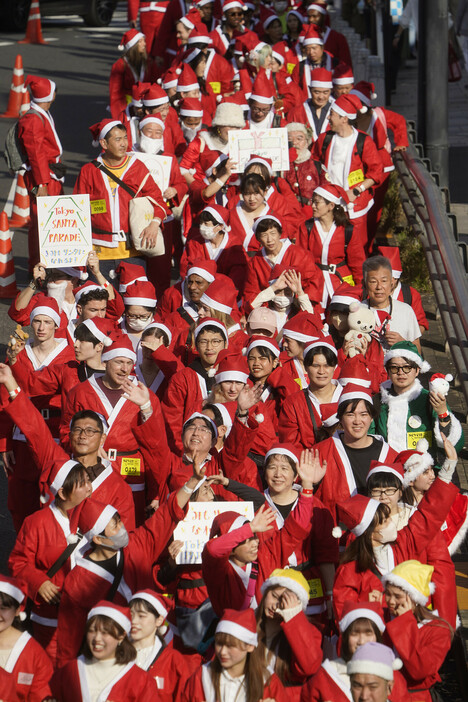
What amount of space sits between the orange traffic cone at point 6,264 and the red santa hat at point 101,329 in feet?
15.4

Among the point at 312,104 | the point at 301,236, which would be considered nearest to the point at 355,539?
the point at 301,236

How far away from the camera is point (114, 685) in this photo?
613cm

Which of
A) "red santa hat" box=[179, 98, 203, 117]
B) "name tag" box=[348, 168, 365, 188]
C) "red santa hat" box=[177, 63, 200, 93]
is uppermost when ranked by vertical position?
"red santa hat" box=[177, 63, 200, 93]

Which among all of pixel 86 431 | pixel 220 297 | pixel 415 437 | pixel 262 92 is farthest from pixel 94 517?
pixel 262 92

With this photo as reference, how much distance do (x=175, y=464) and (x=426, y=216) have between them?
15.3 feet

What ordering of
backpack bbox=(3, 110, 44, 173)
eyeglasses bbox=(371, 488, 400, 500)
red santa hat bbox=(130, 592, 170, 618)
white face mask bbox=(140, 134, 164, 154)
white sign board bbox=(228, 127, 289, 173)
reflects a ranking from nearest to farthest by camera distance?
1. red santa hat bbox=(130, 592, 170, 618)
2. eyeglasses bbox=(371, 488, 400, 500)
3. white face mask bbox=(140, 134, 164, 154)
4. white sign board bbox=(228, 127, 289, 173)
5. backpack bbox=(3, 110, 44, 173)

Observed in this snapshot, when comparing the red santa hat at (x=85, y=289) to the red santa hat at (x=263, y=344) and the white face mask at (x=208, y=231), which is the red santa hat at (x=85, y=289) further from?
the red santa hat at (x=263, y=344)

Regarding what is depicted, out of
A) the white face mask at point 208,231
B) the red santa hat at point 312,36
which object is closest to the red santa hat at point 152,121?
the white face mask at point 208,231

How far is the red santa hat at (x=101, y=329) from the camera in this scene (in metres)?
8.94

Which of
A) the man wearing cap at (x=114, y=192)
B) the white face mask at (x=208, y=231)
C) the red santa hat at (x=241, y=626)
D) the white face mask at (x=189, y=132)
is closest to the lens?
the red santa hat at (x=241, y=626)

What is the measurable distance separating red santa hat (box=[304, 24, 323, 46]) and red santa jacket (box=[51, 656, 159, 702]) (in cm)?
1087

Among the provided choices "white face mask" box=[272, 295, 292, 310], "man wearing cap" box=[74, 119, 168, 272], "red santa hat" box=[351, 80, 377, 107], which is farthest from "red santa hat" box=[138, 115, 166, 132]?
Result: "white face mask" box=[272, 295, 292, 310]

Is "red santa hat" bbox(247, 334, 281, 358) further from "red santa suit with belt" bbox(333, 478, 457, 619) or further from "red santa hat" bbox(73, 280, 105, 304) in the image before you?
"red santa suit with belt" bbox(333, 478, 457, 619)

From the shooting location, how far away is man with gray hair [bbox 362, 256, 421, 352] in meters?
9.64
